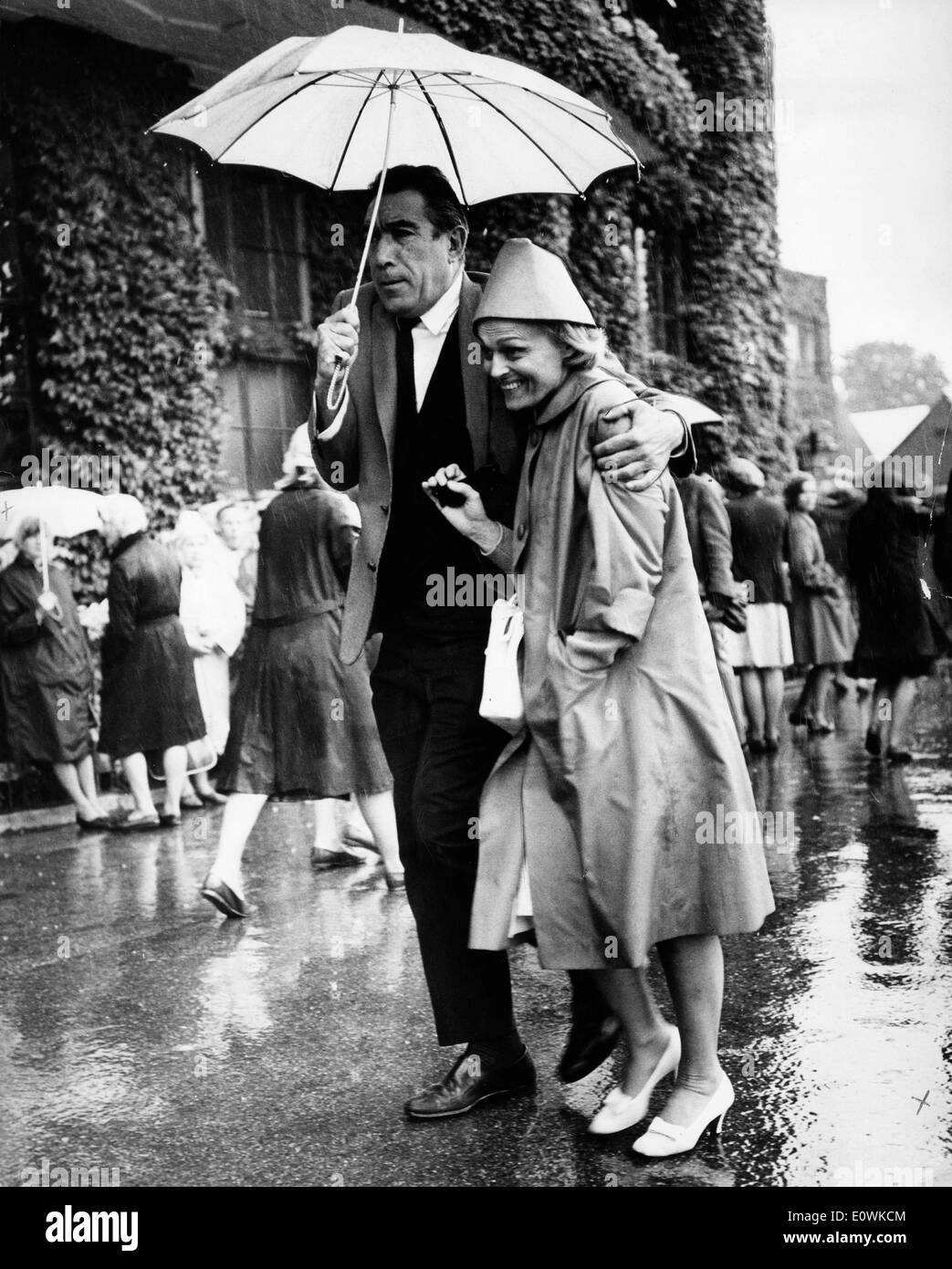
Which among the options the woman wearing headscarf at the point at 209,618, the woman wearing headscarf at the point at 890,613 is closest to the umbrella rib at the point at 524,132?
the woman wearing headscarf at the point at 890,613

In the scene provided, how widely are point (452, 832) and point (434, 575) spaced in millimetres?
638

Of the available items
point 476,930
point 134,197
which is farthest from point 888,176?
point 476,930

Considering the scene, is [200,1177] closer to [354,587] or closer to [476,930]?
[476,930]

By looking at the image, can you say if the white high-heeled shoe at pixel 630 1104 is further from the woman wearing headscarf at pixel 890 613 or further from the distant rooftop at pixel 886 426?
the distant rooftop at pixel 886 426

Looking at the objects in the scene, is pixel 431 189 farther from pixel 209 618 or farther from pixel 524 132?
pixel 209 618

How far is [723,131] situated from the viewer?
1730 centimetres

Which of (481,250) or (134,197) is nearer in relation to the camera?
(134,197)

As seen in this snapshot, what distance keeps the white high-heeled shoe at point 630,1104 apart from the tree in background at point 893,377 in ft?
108

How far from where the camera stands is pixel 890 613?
31.9 ft

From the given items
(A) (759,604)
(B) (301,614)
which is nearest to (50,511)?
(B) (301,614)

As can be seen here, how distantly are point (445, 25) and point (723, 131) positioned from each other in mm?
5403

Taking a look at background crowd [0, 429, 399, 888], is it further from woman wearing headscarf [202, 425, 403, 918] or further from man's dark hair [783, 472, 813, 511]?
man's dark hair [783, 472, 813, 511]

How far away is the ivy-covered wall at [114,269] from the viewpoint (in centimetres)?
1082

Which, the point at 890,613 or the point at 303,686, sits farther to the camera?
the point at 890,613
